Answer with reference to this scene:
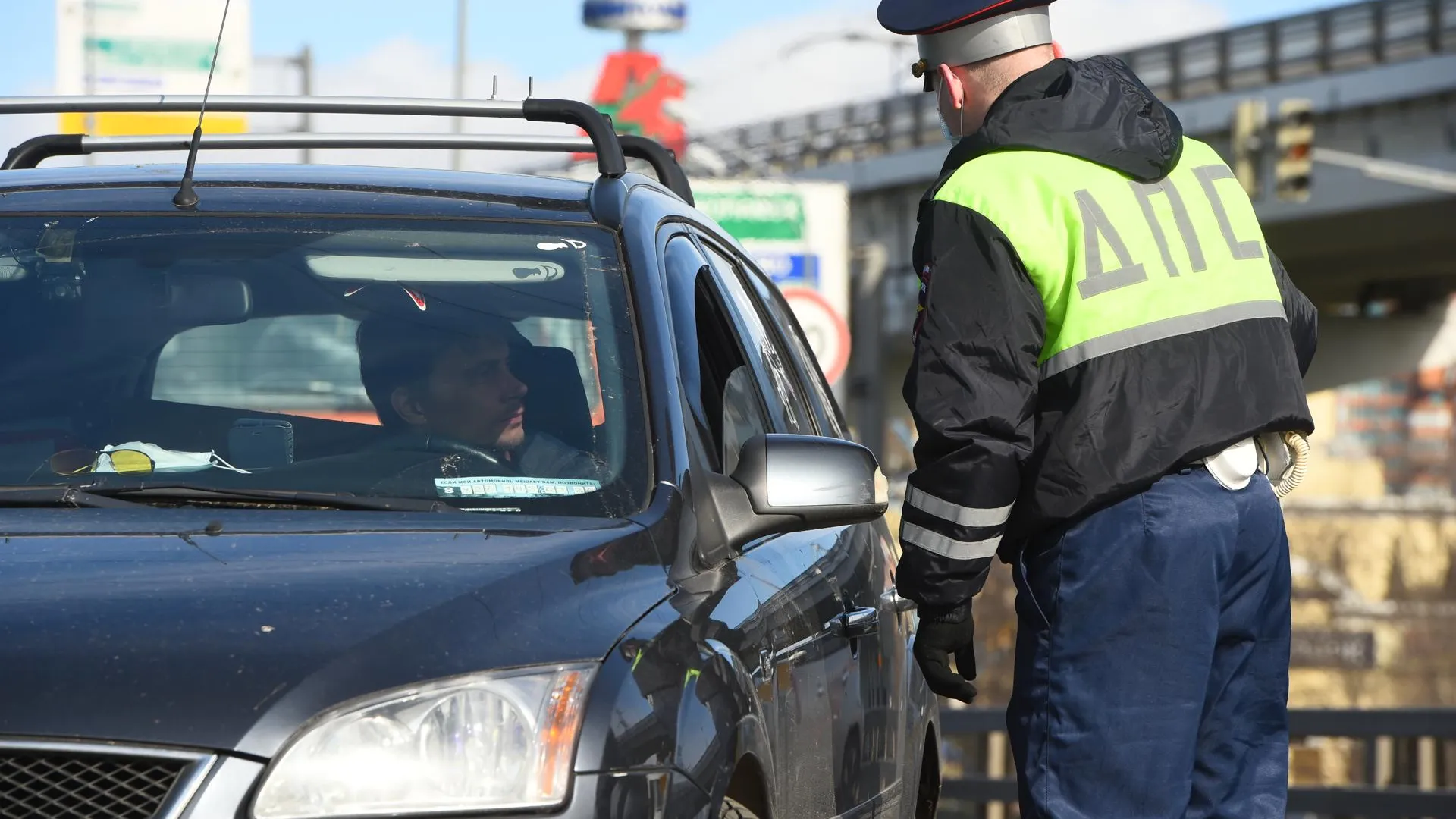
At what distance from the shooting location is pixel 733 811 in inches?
124

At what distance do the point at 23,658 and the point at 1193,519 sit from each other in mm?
1937

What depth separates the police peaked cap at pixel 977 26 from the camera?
4.07 meters

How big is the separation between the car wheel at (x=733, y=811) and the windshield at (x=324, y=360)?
0.45 meters

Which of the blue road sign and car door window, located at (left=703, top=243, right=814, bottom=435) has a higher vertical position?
car door window, located at (left=703, top=243, right=814, bottom=435)

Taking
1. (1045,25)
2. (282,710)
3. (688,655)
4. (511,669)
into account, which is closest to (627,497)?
(688,655)

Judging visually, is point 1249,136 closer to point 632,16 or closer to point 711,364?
point 711,364

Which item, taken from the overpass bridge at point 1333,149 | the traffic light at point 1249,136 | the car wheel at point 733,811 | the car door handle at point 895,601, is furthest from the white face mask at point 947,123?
the traffic light at point 1249,136

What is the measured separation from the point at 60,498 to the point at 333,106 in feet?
4.77

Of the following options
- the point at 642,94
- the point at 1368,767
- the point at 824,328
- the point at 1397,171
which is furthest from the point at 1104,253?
the point at 642,94

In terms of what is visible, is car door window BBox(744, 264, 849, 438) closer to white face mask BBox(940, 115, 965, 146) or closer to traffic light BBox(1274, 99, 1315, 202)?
white face mask BBox(940, 115, 965, 146)

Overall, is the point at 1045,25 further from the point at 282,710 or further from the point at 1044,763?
the point at 282,710

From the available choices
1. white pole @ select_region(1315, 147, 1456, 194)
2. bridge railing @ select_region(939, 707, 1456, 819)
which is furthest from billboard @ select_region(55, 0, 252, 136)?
white pole @ select_region(1315, 147, 1456, 194)

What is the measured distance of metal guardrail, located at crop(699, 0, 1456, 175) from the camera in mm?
34062

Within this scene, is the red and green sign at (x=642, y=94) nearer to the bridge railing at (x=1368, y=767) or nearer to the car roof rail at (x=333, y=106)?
the bridge railing at (x=1368, y=767)
